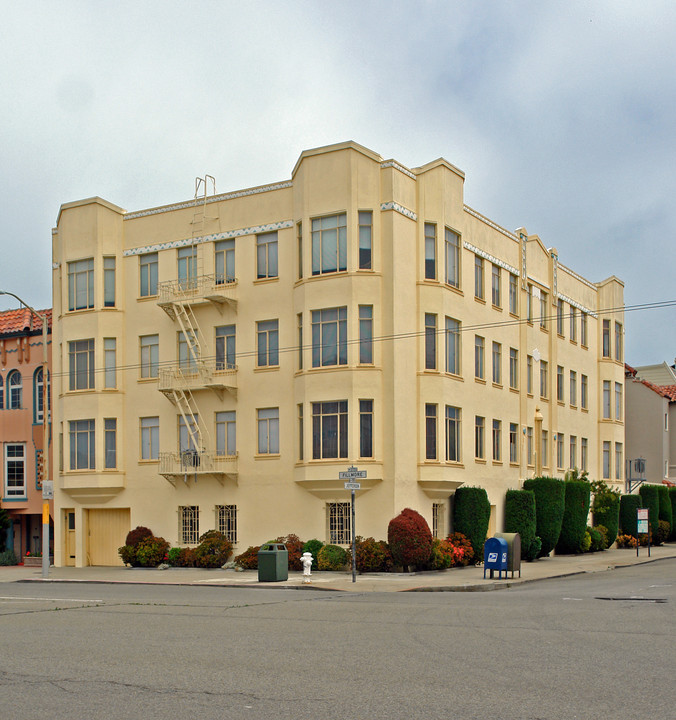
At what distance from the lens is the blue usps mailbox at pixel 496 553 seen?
27.3 metres

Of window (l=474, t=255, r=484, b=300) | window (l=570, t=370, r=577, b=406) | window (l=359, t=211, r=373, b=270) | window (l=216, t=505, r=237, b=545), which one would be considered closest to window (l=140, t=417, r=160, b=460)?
window (l=216, t=505, r=237, b=545)

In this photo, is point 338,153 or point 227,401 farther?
point 227,401

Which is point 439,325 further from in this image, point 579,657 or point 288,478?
point 579,657

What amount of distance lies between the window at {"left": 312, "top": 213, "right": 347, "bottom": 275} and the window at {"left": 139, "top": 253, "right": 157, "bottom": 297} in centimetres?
760

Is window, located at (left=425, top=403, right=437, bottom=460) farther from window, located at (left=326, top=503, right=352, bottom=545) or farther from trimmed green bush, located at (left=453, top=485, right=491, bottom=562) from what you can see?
window, located at (left=326, top=503, right=352, bottom=545)

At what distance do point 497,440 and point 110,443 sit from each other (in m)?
15.3

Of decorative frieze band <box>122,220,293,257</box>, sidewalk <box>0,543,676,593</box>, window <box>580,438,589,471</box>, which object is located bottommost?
sidewalk <box>0,543,676,593</box>

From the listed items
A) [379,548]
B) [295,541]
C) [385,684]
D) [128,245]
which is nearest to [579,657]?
[385,684]

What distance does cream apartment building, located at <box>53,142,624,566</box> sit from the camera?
108 ft

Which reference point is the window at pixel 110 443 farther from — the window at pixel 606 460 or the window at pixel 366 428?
the window at pixel 606 460

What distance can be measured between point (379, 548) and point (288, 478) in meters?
4.73

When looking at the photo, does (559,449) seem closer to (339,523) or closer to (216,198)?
(339,523)

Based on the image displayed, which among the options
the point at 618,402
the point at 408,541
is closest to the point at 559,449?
the point at 618,402

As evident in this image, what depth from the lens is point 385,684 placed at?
9.98 m
